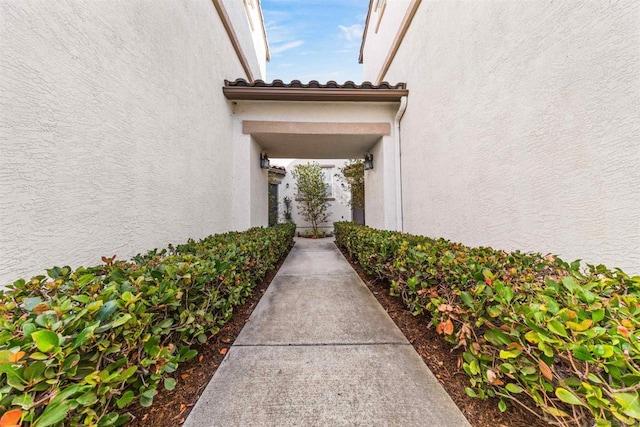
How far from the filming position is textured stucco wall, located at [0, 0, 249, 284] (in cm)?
152

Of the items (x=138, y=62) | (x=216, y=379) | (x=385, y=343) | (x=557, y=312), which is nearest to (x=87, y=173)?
(x=138, y=62)

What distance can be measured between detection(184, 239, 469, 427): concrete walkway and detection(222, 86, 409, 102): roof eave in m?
4.61

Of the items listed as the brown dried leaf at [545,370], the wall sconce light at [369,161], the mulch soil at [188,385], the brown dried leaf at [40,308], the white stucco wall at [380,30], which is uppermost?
the white stucco wall at [380,30]

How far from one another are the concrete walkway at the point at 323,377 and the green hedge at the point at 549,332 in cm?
45

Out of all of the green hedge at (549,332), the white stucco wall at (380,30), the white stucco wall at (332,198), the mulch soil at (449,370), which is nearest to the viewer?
the green hedge at (549,332)

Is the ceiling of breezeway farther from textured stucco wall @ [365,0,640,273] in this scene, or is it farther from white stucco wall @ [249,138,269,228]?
textured stucco wall @ [365,0,640,273]

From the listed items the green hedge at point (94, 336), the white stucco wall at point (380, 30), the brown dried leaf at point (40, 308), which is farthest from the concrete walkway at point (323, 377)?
the white stucco wall at point (380, 30)

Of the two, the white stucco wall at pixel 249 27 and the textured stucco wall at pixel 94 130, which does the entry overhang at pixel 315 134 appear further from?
the textured stucco wall at pixel 94 130

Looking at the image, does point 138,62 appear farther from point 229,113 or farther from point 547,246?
point 547,246

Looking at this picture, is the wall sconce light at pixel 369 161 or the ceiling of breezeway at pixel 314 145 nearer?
the ceiling of breezeway at pixel 314 145

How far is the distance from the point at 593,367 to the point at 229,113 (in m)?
6.36

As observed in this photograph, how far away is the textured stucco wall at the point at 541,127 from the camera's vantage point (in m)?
1.65

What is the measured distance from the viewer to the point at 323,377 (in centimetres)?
183

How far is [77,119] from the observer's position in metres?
1.89
